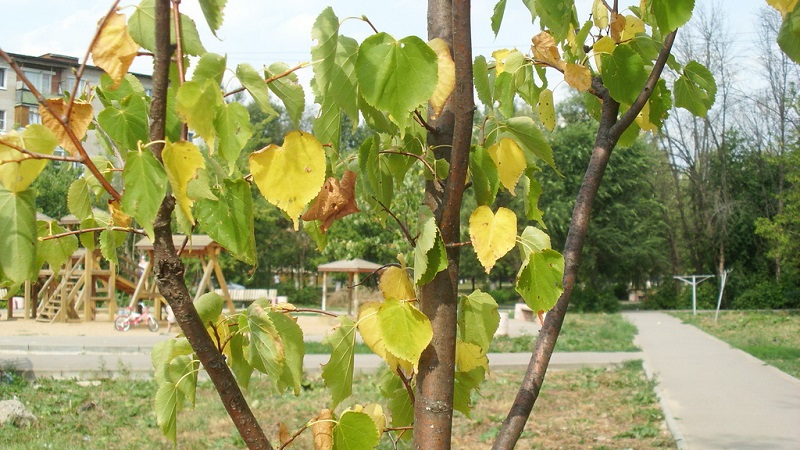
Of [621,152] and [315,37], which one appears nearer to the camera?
[315,37]

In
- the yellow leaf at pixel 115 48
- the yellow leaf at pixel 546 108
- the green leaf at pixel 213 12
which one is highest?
the yellow leaf at pixel 546 108

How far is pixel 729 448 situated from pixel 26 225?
5.82m

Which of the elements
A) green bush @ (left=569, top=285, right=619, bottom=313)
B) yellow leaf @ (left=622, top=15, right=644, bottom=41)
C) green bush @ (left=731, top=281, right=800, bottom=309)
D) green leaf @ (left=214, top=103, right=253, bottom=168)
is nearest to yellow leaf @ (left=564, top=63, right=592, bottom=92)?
yellow leaf @ (left=622, top=15, right=644, bottom=41)

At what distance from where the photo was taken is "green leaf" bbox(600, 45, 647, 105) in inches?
50.8

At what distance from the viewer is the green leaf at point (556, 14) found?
4.25 ft

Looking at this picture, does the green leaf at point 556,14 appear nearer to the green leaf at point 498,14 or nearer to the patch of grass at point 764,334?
the green leaf at point 498,14

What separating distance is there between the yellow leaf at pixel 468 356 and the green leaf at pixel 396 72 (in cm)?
48

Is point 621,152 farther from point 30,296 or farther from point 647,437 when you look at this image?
point 647,437

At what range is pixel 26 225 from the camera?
0.77 meters

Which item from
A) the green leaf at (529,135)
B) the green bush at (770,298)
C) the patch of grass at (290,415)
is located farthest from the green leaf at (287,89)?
the green bush at (770,298)

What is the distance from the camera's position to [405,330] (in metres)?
1.01

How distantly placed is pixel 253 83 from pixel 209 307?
0.37m

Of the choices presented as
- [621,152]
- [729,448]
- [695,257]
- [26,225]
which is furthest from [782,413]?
[695,257]

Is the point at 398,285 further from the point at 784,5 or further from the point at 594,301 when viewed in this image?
the point at 594,301
